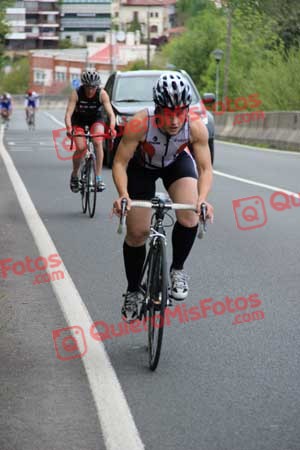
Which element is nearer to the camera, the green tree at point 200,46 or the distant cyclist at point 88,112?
the distant cyclist at point 88,112

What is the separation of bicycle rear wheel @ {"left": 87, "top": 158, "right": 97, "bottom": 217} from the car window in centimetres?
758

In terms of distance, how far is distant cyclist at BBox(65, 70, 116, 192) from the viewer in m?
14.5

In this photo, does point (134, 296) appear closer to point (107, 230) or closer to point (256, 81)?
point (107, 230)

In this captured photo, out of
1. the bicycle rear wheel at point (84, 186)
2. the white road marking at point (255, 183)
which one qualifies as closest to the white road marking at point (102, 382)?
the bicycle rear wheel at point (84, 186)

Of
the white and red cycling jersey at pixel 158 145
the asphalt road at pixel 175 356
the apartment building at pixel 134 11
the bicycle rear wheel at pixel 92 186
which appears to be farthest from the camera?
the apartment building at pixel 134 11

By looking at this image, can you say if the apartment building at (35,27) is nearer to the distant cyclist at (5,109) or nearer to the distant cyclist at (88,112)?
the distant cyclist at (5,109)

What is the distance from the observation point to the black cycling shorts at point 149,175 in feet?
23.6

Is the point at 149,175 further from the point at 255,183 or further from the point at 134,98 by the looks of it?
the point at 134,98

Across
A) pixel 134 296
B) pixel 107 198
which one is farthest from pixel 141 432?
pixel 107 198

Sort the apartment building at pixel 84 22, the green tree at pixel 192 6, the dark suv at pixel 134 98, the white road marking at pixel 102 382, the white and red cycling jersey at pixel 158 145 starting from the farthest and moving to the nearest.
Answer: the apartment building at pixel 84 22
the green tree at pixel 192 6
the dark suv at pixel 134 98
the white and red cycling jersey at pixel 158 145
the white road marking at pixel 102 382

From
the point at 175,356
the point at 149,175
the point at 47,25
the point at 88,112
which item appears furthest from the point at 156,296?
the point at 47,25

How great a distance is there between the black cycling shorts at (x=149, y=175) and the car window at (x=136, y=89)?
49.0 feet

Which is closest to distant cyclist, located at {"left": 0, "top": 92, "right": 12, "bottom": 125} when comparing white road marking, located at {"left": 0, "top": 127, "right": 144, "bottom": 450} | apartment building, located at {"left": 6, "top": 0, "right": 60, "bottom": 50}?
white road marking, located at {"left": 0, "top": 127, "right": 144, "bottom": 450}

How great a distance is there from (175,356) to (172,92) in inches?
58.9
